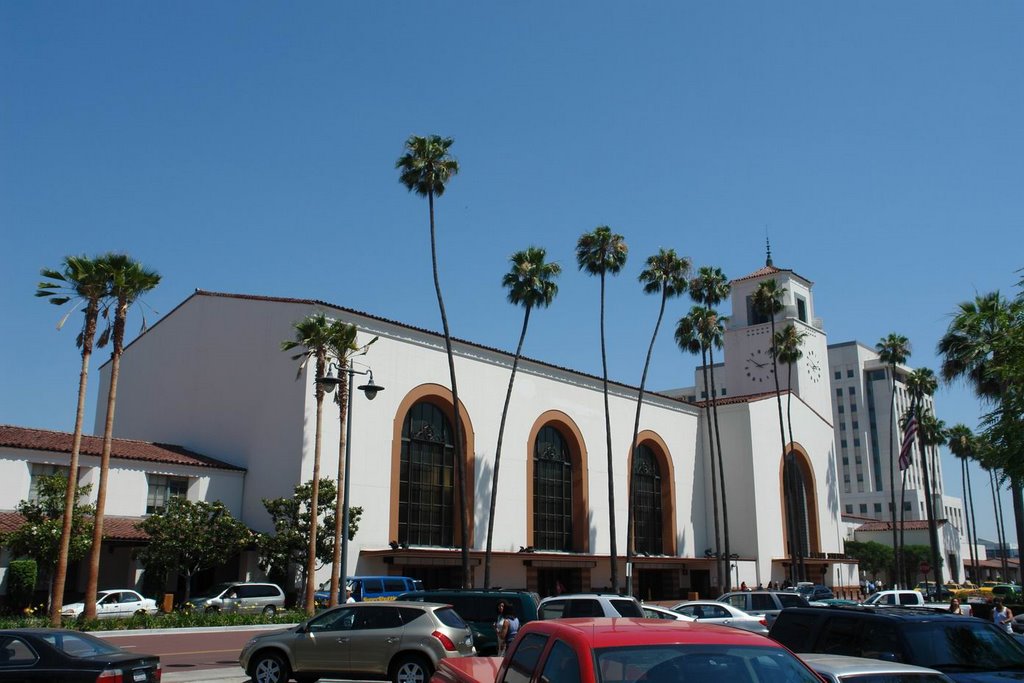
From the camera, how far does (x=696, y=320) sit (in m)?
54.9

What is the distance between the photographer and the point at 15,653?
1081cm

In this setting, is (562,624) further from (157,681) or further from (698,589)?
(698,589)

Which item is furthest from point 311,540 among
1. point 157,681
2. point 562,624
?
point 562,624

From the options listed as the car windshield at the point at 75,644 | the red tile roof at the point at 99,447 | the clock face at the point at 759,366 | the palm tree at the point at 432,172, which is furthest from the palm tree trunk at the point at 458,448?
the clock face at the point at 759,366

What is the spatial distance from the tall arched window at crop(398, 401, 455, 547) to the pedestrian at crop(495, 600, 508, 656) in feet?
67.3

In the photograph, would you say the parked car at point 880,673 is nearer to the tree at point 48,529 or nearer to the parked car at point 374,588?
the parked car at point 374,588

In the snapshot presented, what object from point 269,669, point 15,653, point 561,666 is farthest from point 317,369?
point 561,666

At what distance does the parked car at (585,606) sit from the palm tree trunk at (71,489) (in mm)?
15085

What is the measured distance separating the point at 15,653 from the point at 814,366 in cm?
6844

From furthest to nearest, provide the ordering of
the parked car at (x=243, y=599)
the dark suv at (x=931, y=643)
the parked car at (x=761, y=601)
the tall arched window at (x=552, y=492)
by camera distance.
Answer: the tall arched window at (x=552, y=492) → the parked car at (x=243, y=599) → the parked car at (x=761, y=601) → the dark suv at (x=931, y=643)

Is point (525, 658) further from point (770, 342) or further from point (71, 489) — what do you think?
point (770, 342)

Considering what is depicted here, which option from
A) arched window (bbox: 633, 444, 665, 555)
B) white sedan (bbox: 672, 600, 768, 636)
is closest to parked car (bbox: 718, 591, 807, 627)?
white sedan (bbox: 672, 600, 768, 636)

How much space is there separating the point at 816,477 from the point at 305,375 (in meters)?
43.4

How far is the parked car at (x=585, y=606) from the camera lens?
18.6 meters
